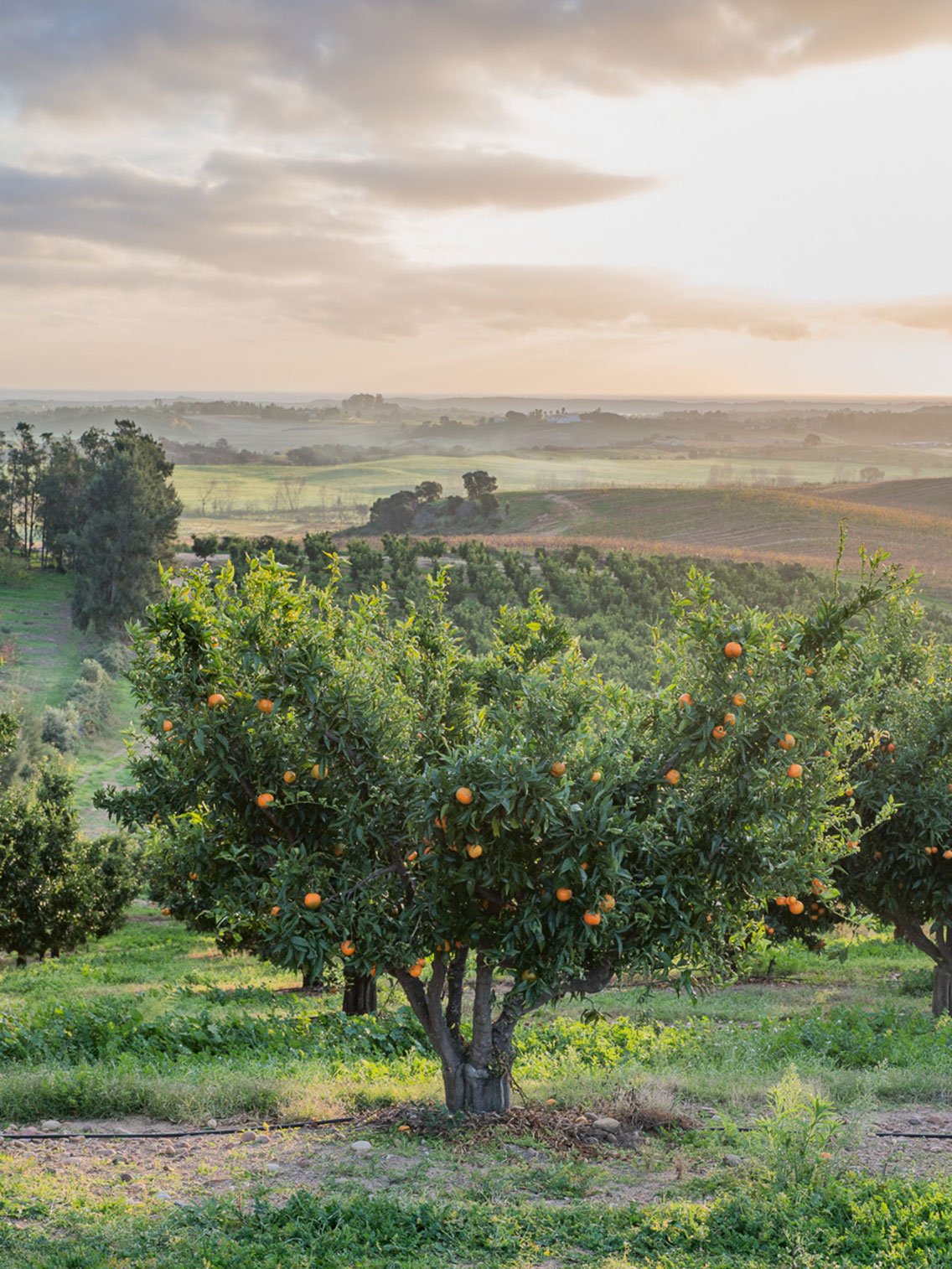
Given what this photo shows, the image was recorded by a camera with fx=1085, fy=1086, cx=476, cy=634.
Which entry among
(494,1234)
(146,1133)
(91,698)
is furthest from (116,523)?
(494,1234)

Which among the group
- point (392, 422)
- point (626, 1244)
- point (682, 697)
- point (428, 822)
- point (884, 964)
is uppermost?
point (392, 422)

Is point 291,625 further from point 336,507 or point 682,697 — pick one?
point 336,507

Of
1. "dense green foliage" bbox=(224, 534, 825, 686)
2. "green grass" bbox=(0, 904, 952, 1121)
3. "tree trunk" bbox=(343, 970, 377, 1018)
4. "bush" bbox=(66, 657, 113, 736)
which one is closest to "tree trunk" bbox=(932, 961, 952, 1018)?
"green grass" bbox=(0, 904, 952, 1121)

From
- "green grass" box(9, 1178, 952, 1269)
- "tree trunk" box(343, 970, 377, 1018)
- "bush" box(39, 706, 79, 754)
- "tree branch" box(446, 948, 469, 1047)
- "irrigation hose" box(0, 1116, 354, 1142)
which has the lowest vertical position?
"bush" box(39, 706, 79, 754)

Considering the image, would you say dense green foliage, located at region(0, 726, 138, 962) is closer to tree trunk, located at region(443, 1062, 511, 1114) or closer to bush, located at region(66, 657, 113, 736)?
tree trunk, located at region(443, 1062, 511, 1114)

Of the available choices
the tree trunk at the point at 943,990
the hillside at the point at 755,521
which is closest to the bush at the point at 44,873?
the tree trunk at the point at 943,990

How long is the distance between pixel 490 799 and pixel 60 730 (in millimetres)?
35147

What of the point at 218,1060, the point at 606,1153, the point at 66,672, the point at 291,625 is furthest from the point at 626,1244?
the point at 66,672

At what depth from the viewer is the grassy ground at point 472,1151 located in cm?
577

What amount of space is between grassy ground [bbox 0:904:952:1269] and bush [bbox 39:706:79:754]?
2699cm

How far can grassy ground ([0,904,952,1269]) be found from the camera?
577 centimetres

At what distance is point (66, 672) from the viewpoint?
4681cm

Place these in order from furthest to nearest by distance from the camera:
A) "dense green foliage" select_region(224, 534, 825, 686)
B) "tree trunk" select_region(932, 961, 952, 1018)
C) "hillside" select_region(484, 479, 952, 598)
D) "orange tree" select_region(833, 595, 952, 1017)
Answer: "hillside" select_region(484, 479, 952, 598) < "dense green foliage" select_region(224, 534, 825, 686) < "tree trunk" select_region(932, 961, 952, 1018) < "orange tree" select_region(833, 595, 952, 1017)

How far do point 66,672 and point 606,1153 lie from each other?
143 ft
